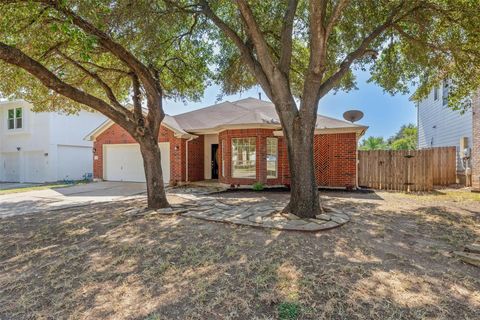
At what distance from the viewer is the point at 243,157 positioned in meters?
12.6

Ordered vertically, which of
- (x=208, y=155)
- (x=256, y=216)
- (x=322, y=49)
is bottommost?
(x=256, y=216)

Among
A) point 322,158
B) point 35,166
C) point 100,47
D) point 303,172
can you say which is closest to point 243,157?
point 322,158

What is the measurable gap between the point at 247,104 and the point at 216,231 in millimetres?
12426

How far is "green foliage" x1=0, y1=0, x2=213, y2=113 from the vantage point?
591cm

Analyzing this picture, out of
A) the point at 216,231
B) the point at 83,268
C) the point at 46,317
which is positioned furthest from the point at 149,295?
the point at 216,231

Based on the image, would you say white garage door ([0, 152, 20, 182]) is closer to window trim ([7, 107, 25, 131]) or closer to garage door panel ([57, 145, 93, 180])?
window trim ([7, 107, 25, 131])

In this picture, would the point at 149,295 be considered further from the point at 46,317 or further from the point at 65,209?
the point at 65,209

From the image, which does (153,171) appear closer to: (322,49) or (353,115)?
(322,49)

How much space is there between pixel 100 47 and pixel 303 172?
19.8 ft

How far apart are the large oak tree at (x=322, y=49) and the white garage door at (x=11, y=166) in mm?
18998

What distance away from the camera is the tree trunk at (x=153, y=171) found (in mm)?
7637

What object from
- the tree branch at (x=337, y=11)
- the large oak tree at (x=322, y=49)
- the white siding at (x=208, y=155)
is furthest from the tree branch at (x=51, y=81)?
the white siding at (x=208, y=155)

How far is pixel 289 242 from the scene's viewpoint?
15.8 feet

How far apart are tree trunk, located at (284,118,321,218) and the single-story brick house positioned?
18.3 ft
